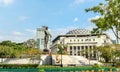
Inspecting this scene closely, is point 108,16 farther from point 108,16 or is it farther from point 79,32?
point 79,32

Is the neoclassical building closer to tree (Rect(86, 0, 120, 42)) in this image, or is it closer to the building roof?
the building roof

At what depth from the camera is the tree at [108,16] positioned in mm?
37250

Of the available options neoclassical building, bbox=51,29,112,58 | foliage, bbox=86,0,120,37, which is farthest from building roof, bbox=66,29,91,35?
foliage, bbox=86,0,120,37

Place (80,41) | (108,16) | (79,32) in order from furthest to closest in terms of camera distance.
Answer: (79,32) → (80,41) → (108,16)

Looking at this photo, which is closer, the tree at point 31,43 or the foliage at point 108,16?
the foliage at point 108,16

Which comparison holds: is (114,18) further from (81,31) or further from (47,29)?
(81,31)

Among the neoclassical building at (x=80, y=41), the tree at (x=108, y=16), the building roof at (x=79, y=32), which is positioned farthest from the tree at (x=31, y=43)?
the tree at (x=108, y=16)

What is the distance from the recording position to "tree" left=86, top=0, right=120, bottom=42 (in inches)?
1467

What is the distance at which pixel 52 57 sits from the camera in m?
57.4

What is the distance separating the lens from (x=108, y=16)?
37.9 metres

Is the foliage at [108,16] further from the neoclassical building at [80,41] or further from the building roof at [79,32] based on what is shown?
the building roof at [79,32]

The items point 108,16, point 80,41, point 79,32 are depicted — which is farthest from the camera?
point 79,32

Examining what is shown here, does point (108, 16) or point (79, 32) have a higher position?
point (79, 32)

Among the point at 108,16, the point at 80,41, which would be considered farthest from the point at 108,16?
the point at 80,41
